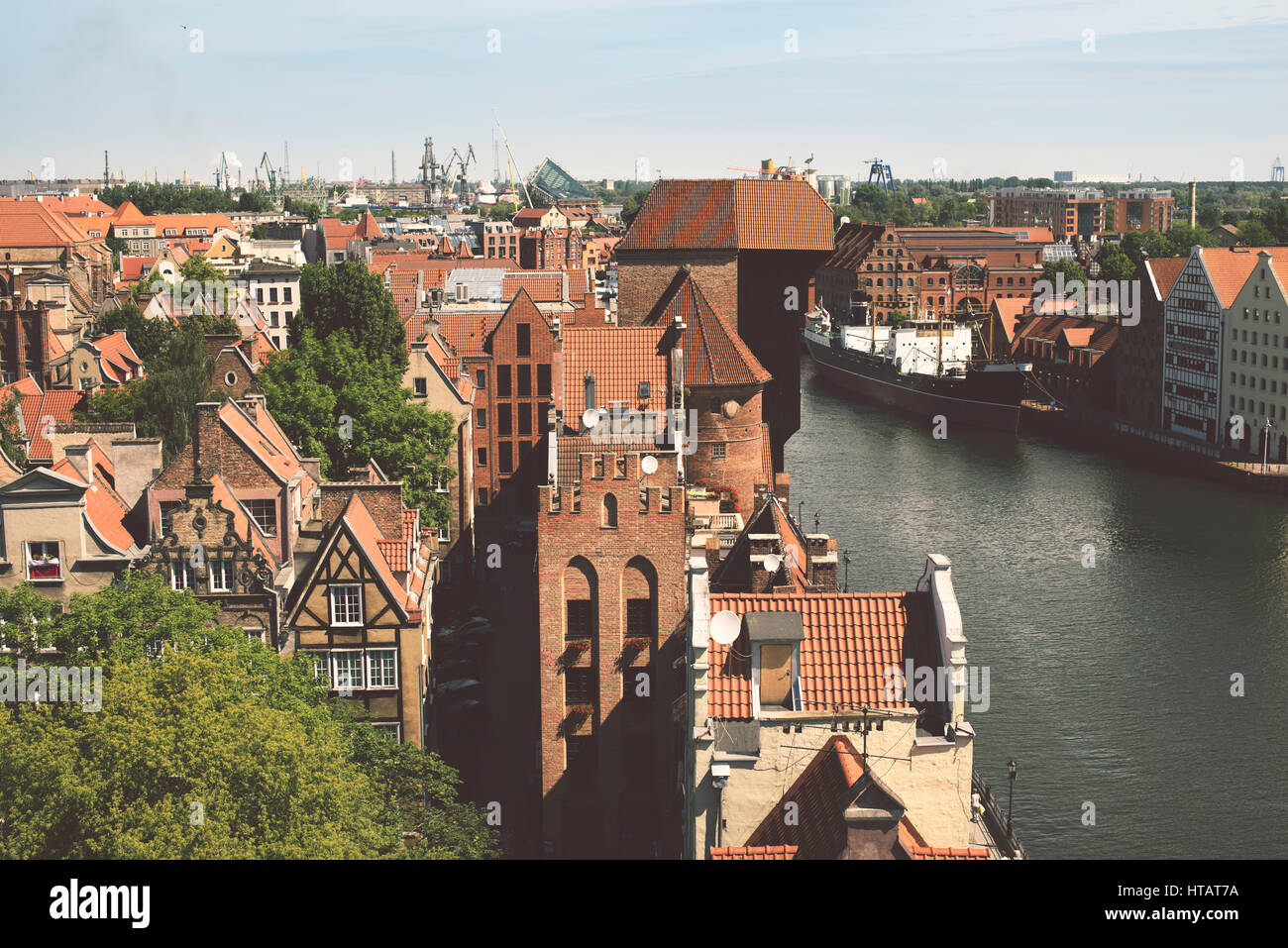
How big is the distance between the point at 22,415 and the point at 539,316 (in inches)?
837

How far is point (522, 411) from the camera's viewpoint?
2324 inches

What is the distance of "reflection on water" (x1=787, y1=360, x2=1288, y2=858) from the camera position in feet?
121

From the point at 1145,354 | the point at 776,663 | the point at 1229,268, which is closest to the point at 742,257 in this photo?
the point at 776,663

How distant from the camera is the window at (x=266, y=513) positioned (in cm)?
3425

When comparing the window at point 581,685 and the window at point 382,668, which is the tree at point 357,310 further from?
the window at point 581,685

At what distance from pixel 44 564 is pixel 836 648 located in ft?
61.0

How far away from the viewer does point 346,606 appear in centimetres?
3231

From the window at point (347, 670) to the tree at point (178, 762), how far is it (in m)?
4.99

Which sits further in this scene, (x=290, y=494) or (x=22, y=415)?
(x=22, y=415)

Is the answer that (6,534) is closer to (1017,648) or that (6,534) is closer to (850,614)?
(850,614)

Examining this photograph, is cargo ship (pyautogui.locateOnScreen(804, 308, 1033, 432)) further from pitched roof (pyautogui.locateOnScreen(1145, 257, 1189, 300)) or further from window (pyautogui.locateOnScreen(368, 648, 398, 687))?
window (pyautogui.locateOnScreen(368, 648, 398, 687))

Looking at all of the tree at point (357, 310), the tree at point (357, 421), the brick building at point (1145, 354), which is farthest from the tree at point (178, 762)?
the brick building at point (1145, 354)

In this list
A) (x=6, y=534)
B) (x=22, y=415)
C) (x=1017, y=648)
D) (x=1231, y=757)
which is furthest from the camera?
(x=22, y=415)
